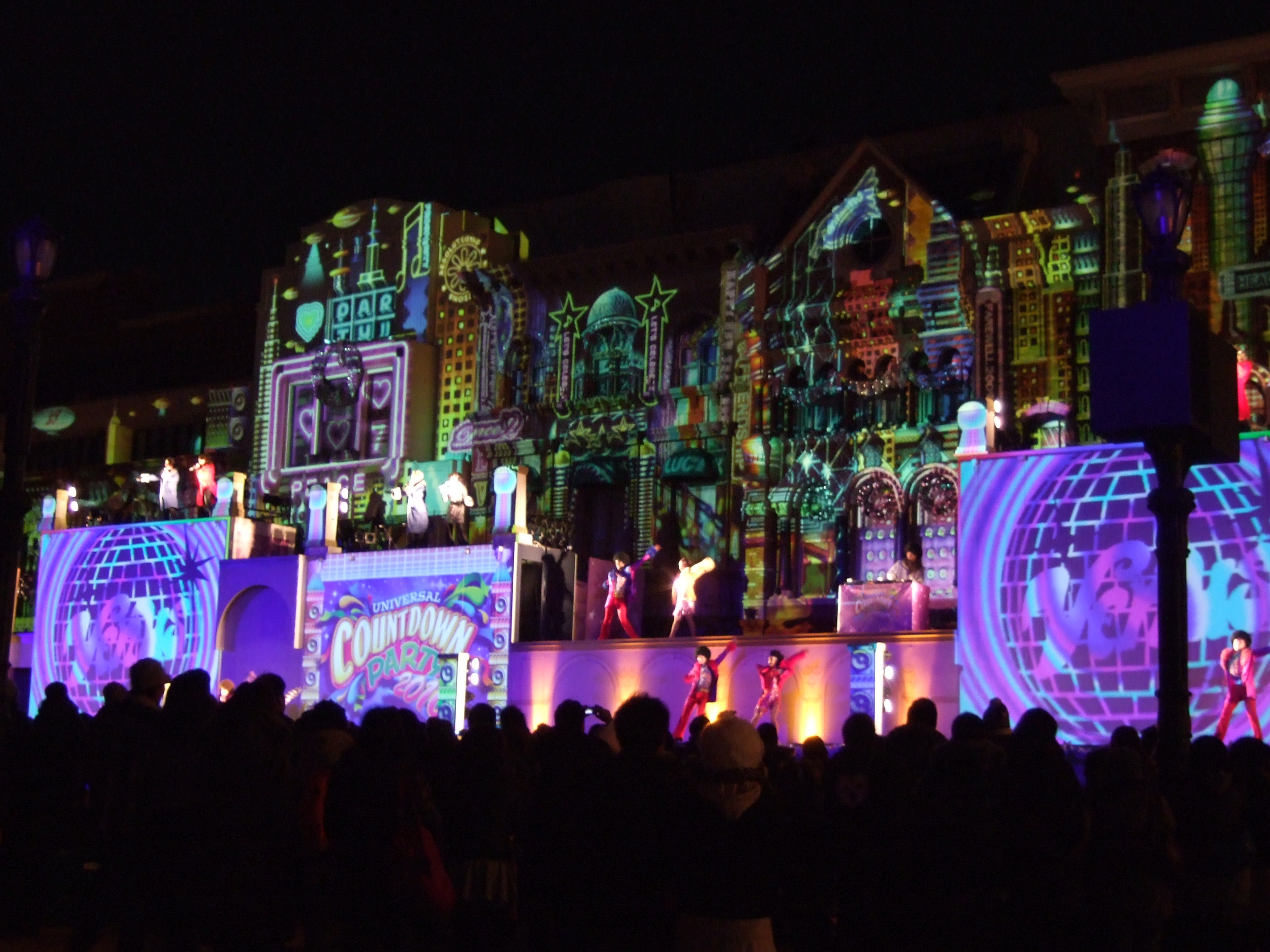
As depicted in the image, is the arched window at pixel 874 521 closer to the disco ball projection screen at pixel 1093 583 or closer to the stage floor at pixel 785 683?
the stage floor at pixel 785 683

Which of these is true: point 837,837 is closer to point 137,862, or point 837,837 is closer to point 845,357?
point 137,862

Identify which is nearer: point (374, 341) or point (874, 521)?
point (874, 521)

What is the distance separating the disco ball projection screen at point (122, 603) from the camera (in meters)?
33.2

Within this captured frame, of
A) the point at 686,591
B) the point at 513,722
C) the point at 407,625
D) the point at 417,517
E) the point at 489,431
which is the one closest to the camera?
the point at 513,722

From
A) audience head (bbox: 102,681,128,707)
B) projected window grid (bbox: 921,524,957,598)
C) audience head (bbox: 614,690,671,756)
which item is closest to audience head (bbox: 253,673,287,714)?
audience head (bbox: 102,681,128,707)

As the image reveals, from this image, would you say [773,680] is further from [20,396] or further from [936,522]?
[20,396]

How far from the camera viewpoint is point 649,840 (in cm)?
662

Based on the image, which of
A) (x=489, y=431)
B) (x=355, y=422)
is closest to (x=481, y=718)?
(x=489, y=431)

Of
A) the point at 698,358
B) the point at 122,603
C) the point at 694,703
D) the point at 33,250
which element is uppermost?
the point at 698,358

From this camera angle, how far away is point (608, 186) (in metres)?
34.8

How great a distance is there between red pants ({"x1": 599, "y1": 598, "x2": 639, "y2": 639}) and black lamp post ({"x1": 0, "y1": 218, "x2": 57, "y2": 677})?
15621 mm

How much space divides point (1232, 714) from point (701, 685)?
792 centimetres

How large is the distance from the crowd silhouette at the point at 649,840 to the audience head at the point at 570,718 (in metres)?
0.03

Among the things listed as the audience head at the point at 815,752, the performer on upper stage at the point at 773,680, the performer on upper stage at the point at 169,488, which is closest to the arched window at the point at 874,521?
the performer on upper stage at the point at 773,680
